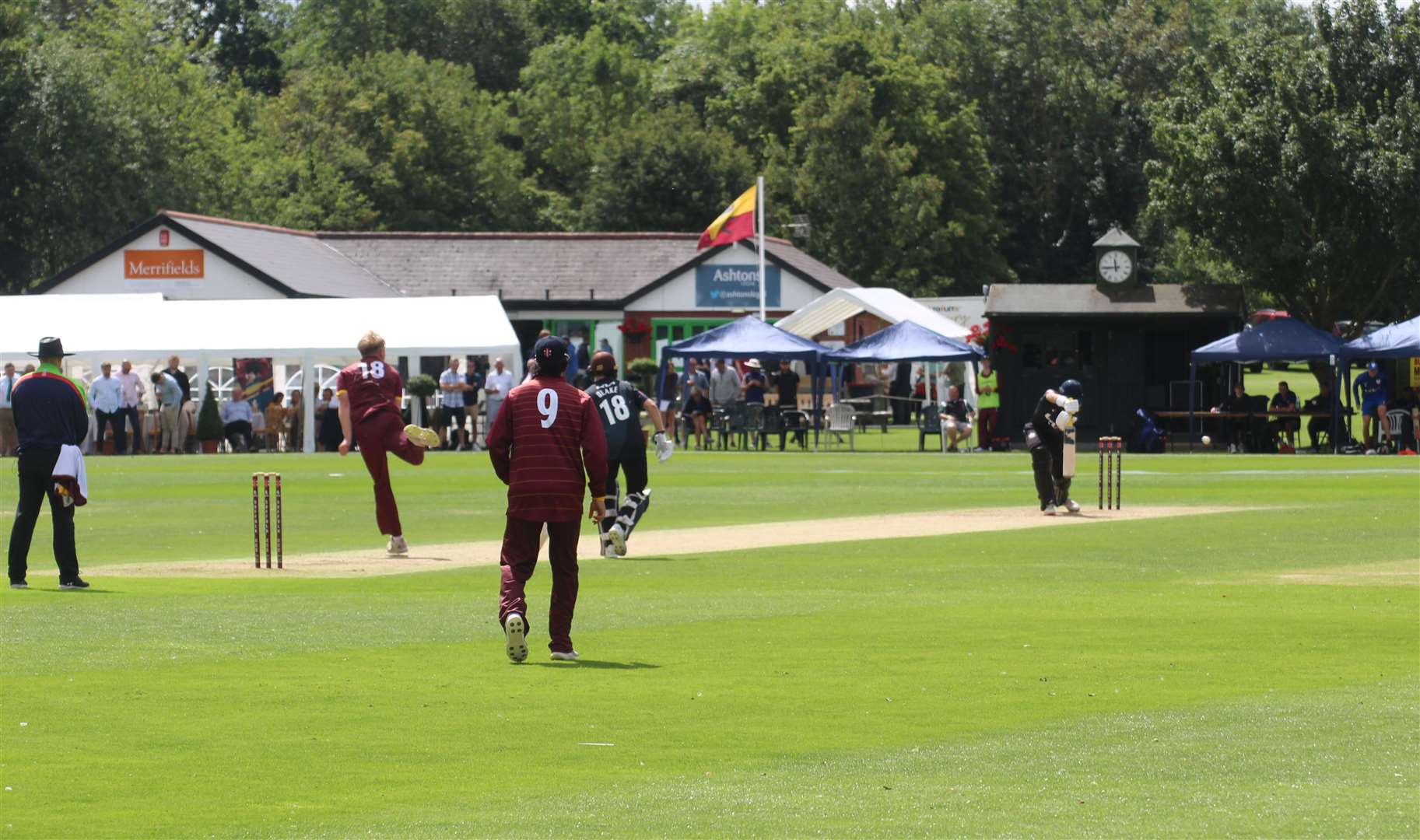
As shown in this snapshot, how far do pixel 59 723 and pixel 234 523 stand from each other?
1559 centimetres

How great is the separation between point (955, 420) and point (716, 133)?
134ft

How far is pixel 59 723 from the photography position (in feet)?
33.4

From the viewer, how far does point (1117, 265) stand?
4478cm

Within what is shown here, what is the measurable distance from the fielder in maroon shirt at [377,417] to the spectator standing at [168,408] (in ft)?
83.5

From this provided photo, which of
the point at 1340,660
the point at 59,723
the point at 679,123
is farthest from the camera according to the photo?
the point at 679,123

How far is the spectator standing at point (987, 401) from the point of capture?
1716 inches

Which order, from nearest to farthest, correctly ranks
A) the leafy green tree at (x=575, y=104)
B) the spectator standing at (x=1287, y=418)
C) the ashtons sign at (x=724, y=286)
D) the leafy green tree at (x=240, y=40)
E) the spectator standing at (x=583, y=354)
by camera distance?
the spectator standing at (x=1287, y=418) < the spectator standing at (x=583, y=354) < the ashtons sign at (x=724, y=286) < the leafy green tree at (x=575, y=104) < the leafy green tree at (x=240, y=40)

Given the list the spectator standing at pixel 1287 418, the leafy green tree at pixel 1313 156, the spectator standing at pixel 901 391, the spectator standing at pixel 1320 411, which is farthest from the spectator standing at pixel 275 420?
the spectator standing at pixel 1320 411

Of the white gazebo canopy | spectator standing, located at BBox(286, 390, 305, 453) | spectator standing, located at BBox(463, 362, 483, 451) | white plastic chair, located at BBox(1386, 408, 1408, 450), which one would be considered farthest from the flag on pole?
white plastic chair, located at BBox(1386, 408, 1408, 450)

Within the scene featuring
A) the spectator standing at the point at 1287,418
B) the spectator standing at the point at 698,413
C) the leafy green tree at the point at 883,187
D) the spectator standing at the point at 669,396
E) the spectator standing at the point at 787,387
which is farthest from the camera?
the leafy green tree at the point at 883,187

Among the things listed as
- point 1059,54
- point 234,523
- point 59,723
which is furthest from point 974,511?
point 1059,54

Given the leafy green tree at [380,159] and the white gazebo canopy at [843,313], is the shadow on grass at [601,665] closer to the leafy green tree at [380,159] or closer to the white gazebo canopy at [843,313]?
the white gazebo canopy at [843,313]

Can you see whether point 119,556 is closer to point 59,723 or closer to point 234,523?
point 234,523

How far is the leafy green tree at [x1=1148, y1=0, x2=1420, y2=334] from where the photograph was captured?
46.4 meters
